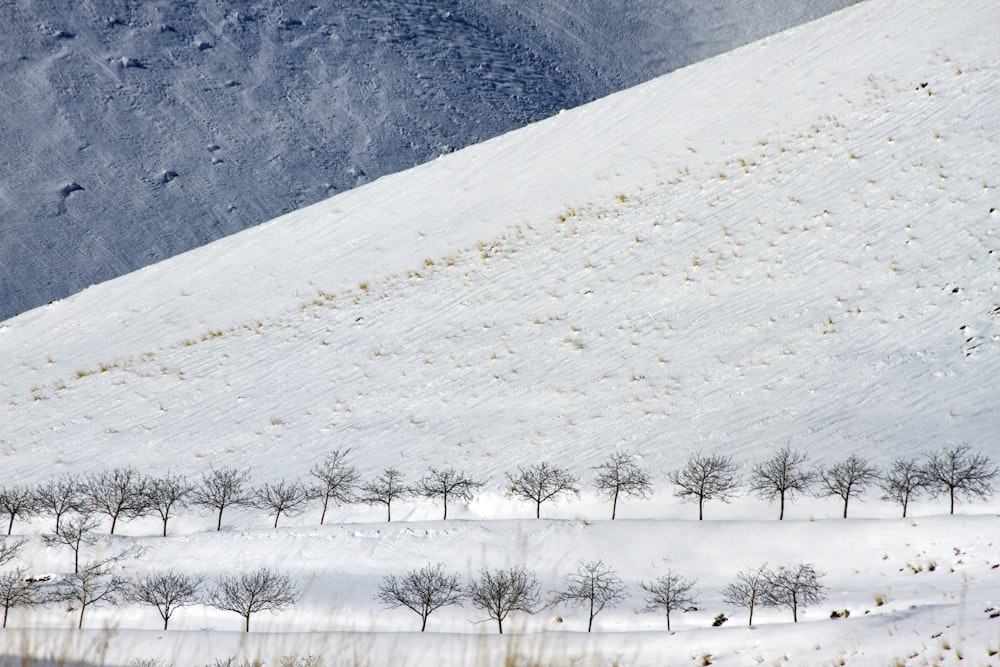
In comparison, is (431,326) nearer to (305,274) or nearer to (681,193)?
(305,274)

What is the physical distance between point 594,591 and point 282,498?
34.6 feet

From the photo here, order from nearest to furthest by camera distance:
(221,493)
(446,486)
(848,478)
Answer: (848,478) → (446,486) → (221,493)

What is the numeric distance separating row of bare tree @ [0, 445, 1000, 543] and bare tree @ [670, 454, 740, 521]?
0.09ft

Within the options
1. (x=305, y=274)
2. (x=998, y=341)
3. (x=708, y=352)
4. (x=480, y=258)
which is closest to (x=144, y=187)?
(x=305, y=274)

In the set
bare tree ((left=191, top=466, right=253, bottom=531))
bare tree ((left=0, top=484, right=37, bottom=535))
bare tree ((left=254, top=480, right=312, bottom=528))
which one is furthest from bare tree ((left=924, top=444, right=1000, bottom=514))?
bare tree ((left=0, top=484, right=37, bottom=535))

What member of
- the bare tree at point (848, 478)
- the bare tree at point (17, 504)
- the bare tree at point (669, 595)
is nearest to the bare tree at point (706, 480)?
the bare tree at point (848, 478)

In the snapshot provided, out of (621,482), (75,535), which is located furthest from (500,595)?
(75,535)

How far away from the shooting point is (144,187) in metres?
75.4

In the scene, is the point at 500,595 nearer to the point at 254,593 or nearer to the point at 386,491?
the point at 254,593

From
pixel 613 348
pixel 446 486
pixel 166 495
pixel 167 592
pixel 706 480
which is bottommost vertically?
pixel 167 592

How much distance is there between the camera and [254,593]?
60.0 feet

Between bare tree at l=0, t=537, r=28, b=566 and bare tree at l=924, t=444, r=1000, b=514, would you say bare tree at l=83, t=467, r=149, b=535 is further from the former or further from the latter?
bare tree at l=924, t=444, r=1000, b=514

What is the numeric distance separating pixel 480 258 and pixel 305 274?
27.3 feet

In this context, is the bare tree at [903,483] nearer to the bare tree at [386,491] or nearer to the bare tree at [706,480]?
the bare tree at [706,480]
